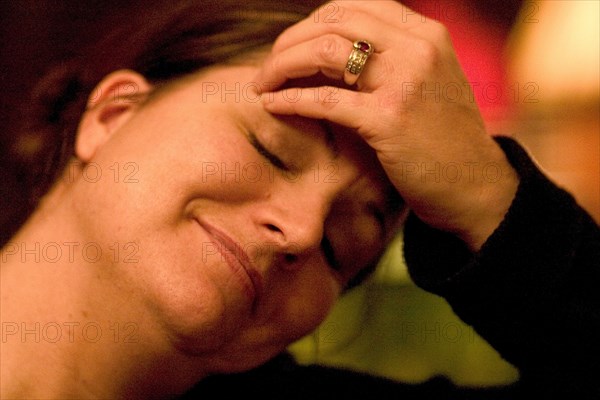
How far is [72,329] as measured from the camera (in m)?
0.84

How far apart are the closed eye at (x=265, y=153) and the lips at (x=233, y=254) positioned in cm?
13

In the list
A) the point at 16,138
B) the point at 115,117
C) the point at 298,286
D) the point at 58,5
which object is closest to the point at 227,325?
the point at 298,286

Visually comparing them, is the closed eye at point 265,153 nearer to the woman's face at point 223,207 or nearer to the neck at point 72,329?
the woman's face at point 223,207

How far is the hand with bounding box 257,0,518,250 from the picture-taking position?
2.60 feet

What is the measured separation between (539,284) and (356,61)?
1.48 feet

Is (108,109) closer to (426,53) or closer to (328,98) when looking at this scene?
(328,98)

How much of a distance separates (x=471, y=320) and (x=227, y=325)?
415 millimetres

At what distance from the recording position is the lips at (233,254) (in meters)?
0.78

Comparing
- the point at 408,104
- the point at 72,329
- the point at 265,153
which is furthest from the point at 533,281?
the point at 72,329

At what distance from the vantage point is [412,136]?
2.65 feet

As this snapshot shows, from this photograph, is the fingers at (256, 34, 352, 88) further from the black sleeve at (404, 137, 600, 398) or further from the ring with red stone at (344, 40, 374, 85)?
the black sleeve at (404, 137, 600, 398)

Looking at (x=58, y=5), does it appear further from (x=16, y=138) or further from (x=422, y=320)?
(x=422, y=320)

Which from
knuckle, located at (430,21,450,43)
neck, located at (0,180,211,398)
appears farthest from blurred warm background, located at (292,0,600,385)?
knuckle, located at (430,21,450,43)

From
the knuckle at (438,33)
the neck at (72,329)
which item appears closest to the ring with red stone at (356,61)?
the knuckle at (438,33)
